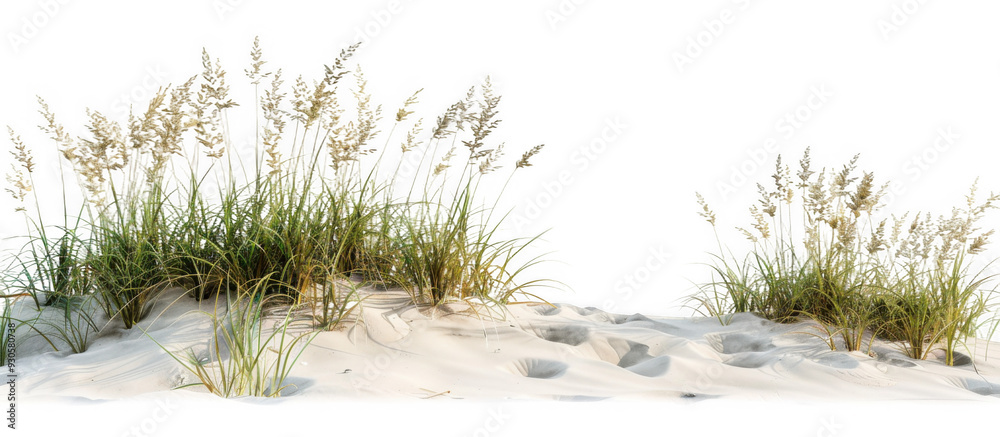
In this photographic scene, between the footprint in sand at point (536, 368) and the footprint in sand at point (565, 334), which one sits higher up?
the footprint in sand at point (565, 334)

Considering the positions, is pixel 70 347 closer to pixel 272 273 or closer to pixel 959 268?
pixel 272 273

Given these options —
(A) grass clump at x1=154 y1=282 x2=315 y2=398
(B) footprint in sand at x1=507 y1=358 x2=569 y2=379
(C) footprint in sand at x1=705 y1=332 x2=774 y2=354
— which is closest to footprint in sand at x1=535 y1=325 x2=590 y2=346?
(B) footprint in sand at x1=507 y1=358 x2=569 y2=379

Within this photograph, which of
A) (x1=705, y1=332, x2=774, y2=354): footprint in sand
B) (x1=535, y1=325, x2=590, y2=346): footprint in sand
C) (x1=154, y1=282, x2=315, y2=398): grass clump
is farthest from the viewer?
(x1=705, y1=332, x2=774, y2=354): footprint in sand

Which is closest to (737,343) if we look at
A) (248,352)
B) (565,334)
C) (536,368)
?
(565,334)

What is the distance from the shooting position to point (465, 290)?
13.1 feet

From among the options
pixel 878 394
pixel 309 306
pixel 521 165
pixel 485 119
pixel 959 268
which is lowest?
pixel 878 394

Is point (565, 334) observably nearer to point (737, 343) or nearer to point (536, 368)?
point (536, 368)

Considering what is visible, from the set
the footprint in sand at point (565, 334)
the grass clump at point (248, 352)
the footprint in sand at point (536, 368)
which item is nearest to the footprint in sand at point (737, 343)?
the footprint in sand at point (565, 334)

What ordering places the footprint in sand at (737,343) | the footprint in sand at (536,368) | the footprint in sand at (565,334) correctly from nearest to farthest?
the footprint in sand at (536,368) < the footprint in sand at (565,334) < the footprint in sand at (737,343)

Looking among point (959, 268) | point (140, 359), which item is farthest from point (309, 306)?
point (959, 268)

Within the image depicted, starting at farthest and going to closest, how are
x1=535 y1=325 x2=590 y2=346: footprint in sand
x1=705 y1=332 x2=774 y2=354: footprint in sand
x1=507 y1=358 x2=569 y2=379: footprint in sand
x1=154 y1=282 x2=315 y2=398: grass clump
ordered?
x1=705 y1=332 x2=774 y2=354: footprint in sand → x1=535 y1=325 x2=590 y2=346: footprint in sand → x1=507 y1=358 x2=569 y2=379: footprint in sand → x1=154 y1=282 x2=315 y2=398: grass clump

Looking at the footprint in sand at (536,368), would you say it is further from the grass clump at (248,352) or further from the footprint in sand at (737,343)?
the footprint in sand at (737,343)

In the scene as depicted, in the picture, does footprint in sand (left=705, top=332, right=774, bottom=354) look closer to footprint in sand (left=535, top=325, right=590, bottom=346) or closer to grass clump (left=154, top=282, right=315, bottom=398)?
footprint in sand (left=535, top=325, right=590, bottom=346)

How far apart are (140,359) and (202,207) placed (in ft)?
2.96
